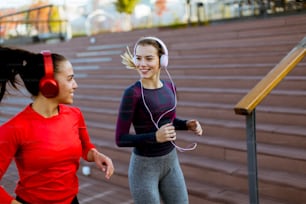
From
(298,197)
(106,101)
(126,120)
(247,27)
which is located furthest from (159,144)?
(247,27)

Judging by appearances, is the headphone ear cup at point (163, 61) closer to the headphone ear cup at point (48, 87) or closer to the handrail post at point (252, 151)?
the handrail post at point (252, 151)

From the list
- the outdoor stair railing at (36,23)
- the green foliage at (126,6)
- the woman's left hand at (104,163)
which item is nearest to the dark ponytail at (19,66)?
the woman's left hand at (104,163)

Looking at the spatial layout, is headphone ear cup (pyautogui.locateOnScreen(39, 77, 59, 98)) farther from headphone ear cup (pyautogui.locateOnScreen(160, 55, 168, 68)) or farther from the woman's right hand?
headphone ear cup (pyautogui.locateOnScreen(160, 55, 168, 68))

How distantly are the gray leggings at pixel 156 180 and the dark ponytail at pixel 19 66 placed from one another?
75cm

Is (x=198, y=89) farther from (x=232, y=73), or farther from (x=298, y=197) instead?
(x=298, y=197)

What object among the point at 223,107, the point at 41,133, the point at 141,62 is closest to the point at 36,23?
the point at 223,107

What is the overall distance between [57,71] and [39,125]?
0.24m

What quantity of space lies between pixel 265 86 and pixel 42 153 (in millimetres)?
1316

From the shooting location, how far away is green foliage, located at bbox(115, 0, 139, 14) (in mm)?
17656

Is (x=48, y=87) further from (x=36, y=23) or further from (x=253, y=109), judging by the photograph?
(x=36, y=23)

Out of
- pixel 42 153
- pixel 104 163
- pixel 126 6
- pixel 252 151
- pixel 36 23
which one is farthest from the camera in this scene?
pixel 126 6

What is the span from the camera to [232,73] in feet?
18.9

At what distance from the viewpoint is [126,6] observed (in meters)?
17.8

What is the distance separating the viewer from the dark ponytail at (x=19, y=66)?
161 cm
